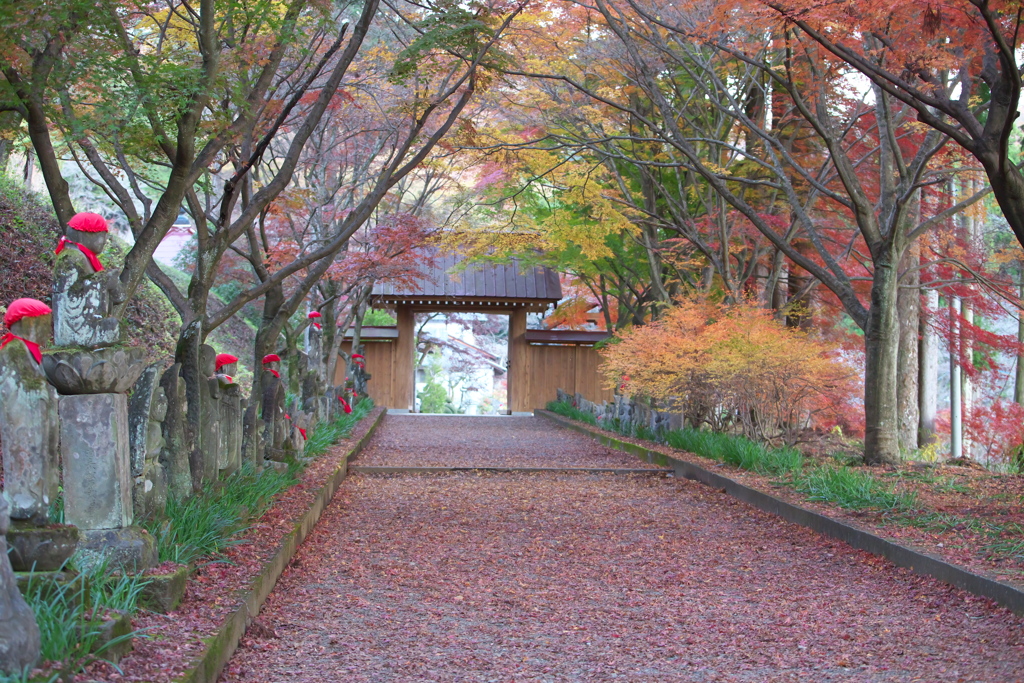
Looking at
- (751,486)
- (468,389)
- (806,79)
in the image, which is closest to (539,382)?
(468,389)

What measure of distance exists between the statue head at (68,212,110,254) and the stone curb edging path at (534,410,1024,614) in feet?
16.0

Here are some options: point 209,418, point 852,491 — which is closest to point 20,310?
point 209,418

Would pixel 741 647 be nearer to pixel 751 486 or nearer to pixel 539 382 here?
pixel 751 486

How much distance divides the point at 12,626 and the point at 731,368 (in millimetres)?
8686

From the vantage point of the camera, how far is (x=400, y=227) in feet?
42.4

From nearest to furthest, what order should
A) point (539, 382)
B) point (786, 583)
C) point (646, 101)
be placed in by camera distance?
point (786, 583), point (646, 101), point (539, 382)

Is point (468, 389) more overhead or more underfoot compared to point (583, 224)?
more underfoot

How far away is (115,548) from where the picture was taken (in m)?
3.88

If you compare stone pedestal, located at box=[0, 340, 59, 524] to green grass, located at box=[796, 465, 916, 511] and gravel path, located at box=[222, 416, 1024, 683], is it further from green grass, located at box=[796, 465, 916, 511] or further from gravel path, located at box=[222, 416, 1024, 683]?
green grass, located at box=[796, 465, 916, 511]

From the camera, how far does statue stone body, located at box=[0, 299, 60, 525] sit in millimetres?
3484

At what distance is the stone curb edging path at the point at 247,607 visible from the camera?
3.37 m

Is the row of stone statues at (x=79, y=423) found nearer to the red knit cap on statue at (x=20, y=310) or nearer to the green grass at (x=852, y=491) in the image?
the red knit cap on statue at (x=20, y=310)

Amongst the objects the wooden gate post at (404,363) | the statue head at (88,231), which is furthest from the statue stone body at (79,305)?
the wooden gate post at (404,363)

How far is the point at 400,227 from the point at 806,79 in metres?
5.90
